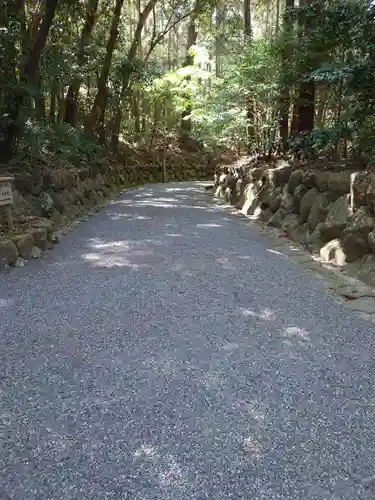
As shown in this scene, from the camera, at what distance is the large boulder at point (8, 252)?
431cm

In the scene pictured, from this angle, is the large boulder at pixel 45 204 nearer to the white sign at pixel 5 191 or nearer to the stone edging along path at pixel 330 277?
the white sign at pixel 5 191

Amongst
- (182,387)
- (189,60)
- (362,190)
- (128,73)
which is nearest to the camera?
(182,387)

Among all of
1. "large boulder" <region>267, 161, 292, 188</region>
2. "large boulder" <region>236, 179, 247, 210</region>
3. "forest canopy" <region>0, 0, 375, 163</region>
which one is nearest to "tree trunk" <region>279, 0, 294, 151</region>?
"forest canopy" <region>0, 0, 375, 163</region>

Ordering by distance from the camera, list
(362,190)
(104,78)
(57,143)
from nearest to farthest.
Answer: (362,190) < (57,143) < (104,78)

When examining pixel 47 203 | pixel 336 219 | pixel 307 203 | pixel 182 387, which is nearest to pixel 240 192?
pixel 307 203

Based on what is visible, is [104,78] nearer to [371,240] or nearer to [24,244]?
[24,244]

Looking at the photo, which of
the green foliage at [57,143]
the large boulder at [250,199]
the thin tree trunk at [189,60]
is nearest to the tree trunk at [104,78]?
the green foliage at [57,143]

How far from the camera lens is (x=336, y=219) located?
4664 millimetres

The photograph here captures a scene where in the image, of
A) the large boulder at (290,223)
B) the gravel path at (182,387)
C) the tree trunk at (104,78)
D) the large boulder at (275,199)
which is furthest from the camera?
the tree trunk at (104,78)

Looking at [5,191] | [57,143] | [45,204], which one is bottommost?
[45,204]

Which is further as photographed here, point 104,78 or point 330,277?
point 104,78

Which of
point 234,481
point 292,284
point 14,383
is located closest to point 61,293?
point 14,383

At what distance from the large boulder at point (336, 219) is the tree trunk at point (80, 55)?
7218mm

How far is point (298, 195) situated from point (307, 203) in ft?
1.35
